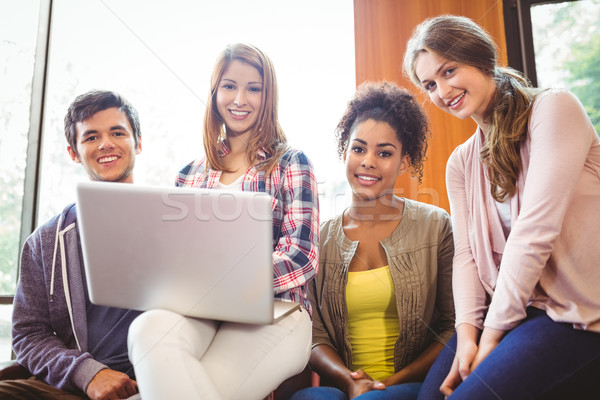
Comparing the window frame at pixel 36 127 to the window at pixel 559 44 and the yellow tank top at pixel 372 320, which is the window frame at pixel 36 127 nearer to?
the yellow tank top at pixel 372 320

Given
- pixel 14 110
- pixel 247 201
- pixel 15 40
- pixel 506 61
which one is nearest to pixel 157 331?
pixel 247 201

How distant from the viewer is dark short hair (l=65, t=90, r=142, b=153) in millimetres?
1395

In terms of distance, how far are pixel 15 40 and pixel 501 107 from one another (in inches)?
89.4

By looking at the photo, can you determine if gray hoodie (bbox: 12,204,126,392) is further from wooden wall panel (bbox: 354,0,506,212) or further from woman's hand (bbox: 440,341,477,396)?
wooden wall panel (bbox: 354,0,506,212)

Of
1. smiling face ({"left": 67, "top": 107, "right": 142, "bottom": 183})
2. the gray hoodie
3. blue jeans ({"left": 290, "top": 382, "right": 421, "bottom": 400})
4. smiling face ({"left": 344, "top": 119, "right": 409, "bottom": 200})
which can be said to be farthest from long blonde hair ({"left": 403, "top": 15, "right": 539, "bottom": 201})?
the gray hoodie

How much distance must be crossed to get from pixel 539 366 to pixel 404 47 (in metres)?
1.91

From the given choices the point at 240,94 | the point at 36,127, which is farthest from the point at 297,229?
the point at 36,127

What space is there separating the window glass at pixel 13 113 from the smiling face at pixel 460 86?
1.98m

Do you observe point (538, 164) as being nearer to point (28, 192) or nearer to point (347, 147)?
point (347, 147)

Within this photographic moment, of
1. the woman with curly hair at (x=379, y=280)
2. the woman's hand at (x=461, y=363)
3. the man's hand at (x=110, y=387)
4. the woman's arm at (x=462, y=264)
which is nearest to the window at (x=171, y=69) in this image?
the woman with curly hair at (x=379, y=280)

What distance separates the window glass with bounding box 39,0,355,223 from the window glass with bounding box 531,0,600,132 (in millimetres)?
966

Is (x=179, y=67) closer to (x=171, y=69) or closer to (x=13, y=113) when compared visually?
(x=171, y=69)

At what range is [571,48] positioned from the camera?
2.25 meters

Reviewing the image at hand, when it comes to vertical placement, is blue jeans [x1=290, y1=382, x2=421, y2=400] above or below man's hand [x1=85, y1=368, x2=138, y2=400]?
below
